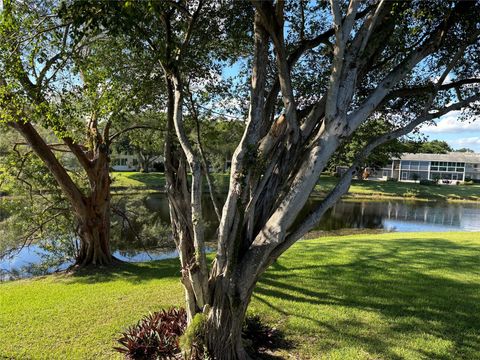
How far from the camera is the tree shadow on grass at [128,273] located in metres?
9.42

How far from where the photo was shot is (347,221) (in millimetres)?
23953

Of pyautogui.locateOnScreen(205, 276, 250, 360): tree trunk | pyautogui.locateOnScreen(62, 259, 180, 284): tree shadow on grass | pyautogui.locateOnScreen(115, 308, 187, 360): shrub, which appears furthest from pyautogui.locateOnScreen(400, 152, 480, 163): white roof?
pyautogui.locateOnScreen(205, 276, 250, 360): tree trunk

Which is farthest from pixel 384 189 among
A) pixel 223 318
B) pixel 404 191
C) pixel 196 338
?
pixel 196 338

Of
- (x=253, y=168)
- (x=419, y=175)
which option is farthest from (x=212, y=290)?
(x=419, y=175)

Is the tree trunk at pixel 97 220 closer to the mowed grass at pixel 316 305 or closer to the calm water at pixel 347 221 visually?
the mowed grass at pixel 316 305

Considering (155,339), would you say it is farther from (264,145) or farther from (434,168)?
(434,168)

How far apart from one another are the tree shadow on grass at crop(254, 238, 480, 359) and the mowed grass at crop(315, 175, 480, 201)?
29615mm

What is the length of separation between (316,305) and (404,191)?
4177 centimetres

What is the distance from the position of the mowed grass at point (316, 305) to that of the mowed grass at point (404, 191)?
101 feet

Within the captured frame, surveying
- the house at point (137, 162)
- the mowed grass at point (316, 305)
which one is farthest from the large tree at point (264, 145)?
the house at point (137, 162)

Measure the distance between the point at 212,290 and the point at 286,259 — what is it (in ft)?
20.4

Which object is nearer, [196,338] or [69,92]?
[196,338]

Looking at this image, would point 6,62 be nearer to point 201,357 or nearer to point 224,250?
point 224,250

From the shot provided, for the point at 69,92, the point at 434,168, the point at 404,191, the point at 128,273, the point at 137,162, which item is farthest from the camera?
the point at 434,168
